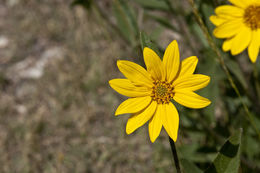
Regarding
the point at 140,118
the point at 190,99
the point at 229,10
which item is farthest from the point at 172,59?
the point at 229,10

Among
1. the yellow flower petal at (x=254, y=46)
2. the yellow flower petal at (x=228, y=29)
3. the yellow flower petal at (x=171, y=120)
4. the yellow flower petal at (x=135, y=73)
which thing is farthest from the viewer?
the yellow flower petal at (x=228, y=29)

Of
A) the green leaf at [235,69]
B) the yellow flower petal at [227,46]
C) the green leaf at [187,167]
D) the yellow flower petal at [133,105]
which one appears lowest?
the green leaf at [187,167]

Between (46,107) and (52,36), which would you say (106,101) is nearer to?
(46,107)

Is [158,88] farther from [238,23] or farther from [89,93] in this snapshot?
[89,93]

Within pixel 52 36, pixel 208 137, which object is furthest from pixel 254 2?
pixel 52 36

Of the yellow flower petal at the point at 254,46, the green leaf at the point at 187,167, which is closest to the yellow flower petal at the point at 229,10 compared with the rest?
the yellow flower petal at the point at 254,46

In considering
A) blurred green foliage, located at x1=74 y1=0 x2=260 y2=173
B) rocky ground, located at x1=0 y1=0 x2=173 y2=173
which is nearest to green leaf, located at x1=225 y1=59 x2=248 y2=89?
blurred green foliage, located at x1=74 y1=0 x2=260 y2=173

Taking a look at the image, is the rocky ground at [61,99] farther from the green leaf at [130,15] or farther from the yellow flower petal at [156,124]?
the yellow flower petal at [156,124]
